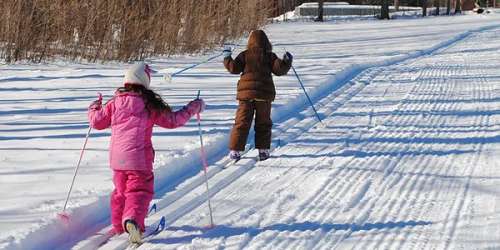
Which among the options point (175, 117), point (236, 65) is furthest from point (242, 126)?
point (175, 117)

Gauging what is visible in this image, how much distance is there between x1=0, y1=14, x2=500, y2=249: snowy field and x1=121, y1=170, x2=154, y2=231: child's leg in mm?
211

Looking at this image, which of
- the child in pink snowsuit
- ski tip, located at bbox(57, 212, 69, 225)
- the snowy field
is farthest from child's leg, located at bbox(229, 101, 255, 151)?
ski tip, located at bbox(57, 212, 69, 225)

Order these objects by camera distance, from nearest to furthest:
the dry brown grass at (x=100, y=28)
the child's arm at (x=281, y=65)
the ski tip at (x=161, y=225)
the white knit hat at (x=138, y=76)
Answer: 1. the white knit hat at (x=138, y=76)
2. the ski tip at (x=161, y=225)
3. the child's arm at (x=281, y=65)
4. the dry brown grass at (x=100, y=28)

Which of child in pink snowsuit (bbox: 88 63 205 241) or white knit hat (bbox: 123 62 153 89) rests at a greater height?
white knit hat (bbox: 123 62 153 89)

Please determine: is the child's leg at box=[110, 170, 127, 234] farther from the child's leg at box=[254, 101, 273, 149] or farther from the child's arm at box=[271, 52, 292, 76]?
the child's arm at box=[271, 52, 292, 76]

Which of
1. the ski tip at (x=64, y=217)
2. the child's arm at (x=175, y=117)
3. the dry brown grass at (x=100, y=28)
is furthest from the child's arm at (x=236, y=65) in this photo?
the dry brown grass at (x=100, y=28)

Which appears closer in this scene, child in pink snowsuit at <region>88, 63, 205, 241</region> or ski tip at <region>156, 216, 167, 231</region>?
child in pink snowsuit at <region>88, 63, 205, 241</region>

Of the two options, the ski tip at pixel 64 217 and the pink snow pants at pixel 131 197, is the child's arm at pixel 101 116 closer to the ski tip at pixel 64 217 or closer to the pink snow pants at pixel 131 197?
the pink snow pants at pixel 131 197

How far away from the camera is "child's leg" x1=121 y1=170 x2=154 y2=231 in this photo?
16.5 ft

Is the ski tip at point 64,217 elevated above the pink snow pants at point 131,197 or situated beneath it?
situated beneath

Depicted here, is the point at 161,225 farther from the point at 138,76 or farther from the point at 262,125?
the point at 262,125

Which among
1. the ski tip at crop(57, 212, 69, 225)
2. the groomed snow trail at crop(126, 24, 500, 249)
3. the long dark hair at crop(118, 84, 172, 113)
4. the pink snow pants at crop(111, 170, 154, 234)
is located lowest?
the groomed snow trail at crop(126, 24, 500, 249)

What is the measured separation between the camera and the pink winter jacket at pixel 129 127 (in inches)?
201

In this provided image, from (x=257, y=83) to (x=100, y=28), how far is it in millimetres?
10075
